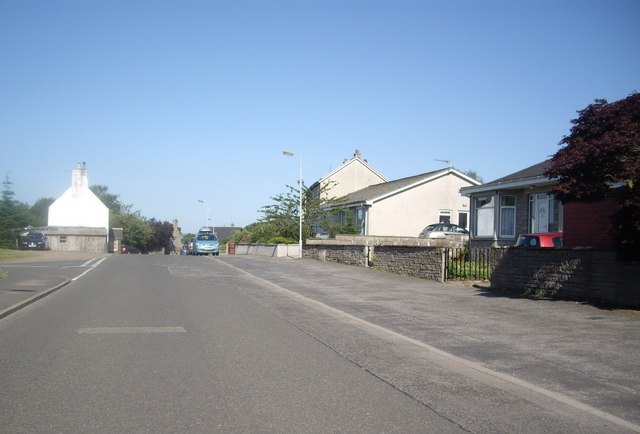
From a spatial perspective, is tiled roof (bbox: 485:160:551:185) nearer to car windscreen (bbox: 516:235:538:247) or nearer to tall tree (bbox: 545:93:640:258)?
car windscreen (bbox: 516:235:538:247)

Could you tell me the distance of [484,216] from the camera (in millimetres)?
30406

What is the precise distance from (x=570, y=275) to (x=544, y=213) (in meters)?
12.6

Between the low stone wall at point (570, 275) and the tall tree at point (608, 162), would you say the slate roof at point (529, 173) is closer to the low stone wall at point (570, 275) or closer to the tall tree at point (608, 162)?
the low stone wall at point (570, 275)

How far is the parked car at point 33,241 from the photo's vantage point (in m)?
55.8

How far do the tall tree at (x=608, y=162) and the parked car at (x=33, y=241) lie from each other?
5314cm

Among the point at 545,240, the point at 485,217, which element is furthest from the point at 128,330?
the point at 485,217

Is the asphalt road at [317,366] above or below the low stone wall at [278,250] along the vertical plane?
below

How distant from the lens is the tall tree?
489 inches

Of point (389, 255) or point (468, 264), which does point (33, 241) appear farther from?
point (468, 264)

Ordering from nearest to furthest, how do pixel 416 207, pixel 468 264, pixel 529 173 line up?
pixel 468 264, pixel 529 173, pixel 416 207

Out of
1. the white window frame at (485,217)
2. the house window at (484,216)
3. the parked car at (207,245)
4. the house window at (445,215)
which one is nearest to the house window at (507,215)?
the white window frame at (485,217)

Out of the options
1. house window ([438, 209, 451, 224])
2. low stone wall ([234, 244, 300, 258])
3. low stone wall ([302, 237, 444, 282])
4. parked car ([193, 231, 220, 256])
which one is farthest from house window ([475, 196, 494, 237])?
parked car ([193, 231, 220, 256])

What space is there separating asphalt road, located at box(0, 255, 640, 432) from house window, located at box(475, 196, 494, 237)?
15422mm

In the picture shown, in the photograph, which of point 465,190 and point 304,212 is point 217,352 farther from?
point 304,212
